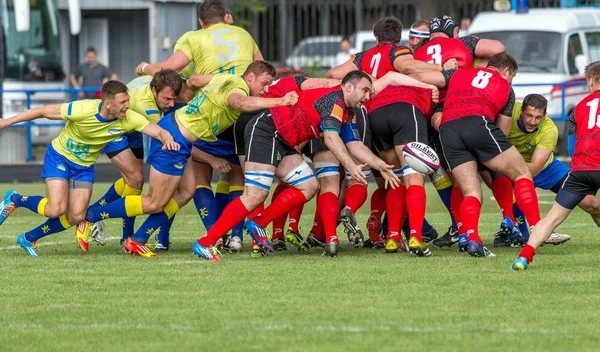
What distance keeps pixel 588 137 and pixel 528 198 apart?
0.91m

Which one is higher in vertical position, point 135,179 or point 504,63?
point 504,63

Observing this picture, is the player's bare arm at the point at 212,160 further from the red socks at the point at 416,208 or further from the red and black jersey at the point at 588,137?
the red and black jersey at the point at 588,137

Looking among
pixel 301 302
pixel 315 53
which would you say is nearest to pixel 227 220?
pixel 301 302

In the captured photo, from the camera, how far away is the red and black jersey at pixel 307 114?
9.19m

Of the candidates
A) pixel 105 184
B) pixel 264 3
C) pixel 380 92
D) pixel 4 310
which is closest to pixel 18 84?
pixel 105 184

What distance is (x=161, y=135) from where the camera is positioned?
9.55m

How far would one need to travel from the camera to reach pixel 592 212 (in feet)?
32.4

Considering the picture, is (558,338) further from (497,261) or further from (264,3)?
(264,3)

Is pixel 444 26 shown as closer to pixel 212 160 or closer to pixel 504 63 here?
pixel 504 63

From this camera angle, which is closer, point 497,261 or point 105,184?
point 497,261

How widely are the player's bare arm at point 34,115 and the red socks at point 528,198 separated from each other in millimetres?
3542

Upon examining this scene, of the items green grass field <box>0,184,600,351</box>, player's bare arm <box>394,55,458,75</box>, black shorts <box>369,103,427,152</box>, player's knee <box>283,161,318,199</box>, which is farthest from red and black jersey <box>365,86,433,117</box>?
green grass field <box>0,184,600,351</box>

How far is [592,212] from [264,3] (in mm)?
20793

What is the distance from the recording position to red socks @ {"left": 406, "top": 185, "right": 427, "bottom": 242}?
9.27m
